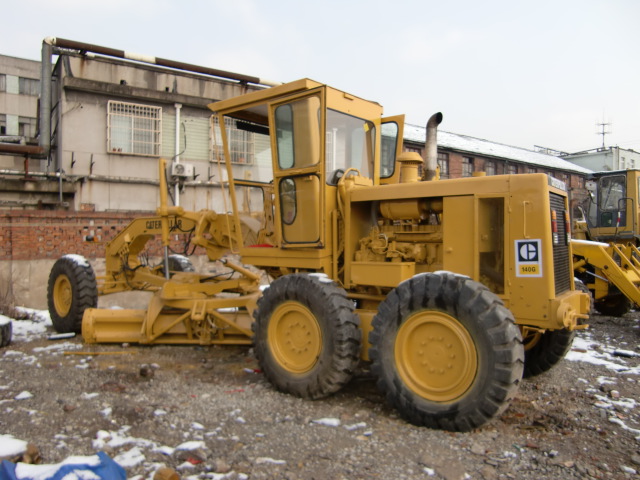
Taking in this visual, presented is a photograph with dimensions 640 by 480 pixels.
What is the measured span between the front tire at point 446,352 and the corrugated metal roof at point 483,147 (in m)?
21.9

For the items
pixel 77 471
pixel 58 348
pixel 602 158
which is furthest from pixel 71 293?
pixel 602 158

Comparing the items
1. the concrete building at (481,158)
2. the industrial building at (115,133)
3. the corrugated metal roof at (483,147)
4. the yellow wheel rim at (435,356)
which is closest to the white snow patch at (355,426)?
the yellow wheel rim at (435,356)

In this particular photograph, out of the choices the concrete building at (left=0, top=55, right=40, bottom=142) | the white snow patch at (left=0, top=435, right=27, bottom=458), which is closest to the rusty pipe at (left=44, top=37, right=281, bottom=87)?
the white snow patch at (left=0, top=435, right=27, bottom=458)

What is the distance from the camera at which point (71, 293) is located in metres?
7.64

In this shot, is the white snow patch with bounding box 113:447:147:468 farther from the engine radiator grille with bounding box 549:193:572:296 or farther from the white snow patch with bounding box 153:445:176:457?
the engine radiator grille with bounding box 549:193:572:296

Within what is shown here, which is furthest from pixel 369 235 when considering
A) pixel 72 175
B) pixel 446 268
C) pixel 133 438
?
pixel 72 175

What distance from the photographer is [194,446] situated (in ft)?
11.7

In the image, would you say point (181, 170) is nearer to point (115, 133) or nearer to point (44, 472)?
point (115, 133)

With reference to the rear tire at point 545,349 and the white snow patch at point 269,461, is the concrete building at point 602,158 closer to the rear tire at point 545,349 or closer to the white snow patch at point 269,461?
the rear tire at point 545,349

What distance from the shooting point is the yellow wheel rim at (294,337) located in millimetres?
4703

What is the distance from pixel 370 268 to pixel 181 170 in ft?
41.5

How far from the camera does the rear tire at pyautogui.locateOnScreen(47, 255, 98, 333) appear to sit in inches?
296

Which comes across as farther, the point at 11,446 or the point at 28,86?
the point at 28,86

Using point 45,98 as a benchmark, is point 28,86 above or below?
above
